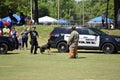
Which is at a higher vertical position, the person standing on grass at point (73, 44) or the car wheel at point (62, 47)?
the person standing on grass at point (73, 44)

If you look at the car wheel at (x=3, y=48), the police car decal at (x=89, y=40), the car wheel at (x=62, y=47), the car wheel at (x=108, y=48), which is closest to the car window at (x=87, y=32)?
the police car decal at (x=89, y=40)

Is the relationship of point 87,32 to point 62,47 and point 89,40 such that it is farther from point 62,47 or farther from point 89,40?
point 62,47

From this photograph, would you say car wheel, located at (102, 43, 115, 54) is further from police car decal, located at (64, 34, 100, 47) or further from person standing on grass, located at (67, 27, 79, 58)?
person standing on grass, located at (67, 27, 79, 58)

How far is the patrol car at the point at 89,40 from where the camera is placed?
31.1 m

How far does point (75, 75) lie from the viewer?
17375 mm

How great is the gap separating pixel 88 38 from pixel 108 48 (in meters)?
1.54

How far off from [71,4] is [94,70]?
414 ft

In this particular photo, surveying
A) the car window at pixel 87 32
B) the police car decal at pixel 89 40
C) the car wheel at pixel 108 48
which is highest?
the car window at pixel 87 32

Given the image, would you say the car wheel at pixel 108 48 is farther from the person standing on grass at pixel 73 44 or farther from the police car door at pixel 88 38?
the person standing on grass at pixel 73 44

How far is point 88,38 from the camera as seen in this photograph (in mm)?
31547

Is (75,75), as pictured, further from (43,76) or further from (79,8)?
(79,8)

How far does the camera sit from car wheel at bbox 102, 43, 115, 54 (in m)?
30.9

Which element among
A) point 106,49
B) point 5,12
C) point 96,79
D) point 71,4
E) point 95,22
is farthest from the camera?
point 71,4

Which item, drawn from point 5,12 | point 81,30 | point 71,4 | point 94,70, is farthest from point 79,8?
point 94,70
